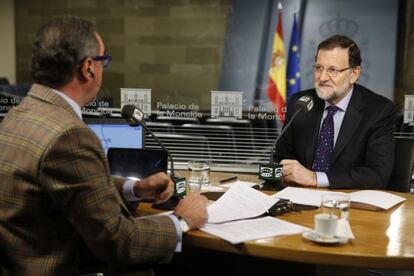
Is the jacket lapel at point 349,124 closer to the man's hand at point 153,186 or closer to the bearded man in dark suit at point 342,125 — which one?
the bearded man in dark suit at point 342,125

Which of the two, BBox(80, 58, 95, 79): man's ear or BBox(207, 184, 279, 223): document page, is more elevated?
BBox(80, 58, 95, 79): man's ear

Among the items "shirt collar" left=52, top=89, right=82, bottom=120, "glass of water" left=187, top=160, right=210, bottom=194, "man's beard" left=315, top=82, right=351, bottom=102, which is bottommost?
"glass of water" left=187, top=160, right=210, bottom=194

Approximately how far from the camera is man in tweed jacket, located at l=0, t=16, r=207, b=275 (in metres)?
1.34

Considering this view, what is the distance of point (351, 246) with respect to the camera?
153 cm

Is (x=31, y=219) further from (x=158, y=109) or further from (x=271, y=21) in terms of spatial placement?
(x=271, y=21)

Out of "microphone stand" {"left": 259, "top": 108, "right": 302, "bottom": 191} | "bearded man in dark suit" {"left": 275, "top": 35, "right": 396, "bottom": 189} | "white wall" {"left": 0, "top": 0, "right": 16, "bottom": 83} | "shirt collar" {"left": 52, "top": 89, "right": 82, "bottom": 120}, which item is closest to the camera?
"shirt collar" {"left": 52, "top": 89, "right": 82, "bottom": 120}

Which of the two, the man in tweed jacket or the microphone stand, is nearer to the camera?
the man in tweed jacket

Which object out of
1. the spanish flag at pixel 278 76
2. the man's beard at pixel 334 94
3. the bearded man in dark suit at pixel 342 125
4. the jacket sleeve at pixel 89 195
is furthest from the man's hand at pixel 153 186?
the spanish flag at pixel 278 76

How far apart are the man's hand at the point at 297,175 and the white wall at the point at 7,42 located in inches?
96.1

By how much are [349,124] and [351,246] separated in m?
1.14

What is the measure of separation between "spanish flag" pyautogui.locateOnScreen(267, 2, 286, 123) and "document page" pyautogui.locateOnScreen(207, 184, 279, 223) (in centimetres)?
162

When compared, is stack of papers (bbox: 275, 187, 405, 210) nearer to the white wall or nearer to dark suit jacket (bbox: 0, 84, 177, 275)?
dark suit jacket (bbox: 0, 84, 177, 275)

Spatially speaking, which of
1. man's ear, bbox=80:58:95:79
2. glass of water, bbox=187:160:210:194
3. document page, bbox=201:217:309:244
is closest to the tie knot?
glass of water, bbox=187:160:210:194

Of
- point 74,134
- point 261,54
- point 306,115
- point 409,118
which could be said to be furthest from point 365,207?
point 261,54
